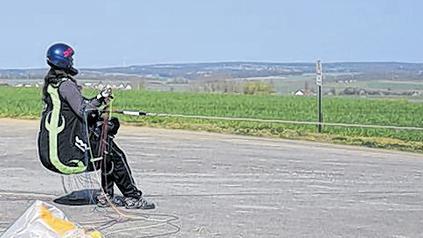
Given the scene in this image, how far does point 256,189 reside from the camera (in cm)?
1250

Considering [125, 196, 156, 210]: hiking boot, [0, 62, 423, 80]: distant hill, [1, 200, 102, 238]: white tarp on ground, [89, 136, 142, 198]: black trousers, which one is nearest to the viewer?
[1, 200, 102, 238]: white tarp on ground

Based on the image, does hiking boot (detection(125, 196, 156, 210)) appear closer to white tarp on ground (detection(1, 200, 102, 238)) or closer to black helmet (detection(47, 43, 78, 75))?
black helmet (detection(47, 43, 78, 75))

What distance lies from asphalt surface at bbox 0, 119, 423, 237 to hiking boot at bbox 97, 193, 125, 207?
142 mm

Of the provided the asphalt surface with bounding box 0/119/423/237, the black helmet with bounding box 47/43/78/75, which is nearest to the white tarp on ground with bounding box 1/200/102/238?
the asphalt surface with bounding box 0/119/423/237

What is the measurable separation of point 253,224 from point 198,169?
5.32m

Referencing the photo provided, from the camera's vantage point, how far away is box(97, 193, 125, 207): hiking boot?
1046cm

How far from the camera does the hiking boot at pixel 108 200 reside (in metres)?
10.5

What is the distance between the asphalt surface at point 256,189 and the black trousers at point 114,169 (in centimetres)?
31

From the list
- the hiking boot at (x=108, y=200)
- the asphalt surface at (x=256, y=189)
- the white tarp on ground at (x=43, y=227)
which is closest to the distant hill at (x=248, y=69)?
the asphalt surface at (x=256, y=189)

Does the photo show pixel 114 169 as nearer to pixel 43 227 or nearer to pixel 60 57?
pixel 60 57

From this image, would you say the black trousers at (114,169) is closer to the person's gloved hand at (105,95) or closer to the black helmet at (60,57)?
the person's gloved hand at (105,95)

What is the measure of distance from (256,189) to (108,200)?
8.65 feet

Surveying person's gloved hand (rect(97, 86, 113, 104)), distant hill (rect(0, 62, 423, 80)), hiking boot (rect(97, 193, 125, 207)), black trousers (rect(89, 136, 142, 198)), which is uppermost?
person's gloved hand (rect(97, 86, 113, 104))

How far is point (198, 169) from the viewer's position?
1492 centimetres
